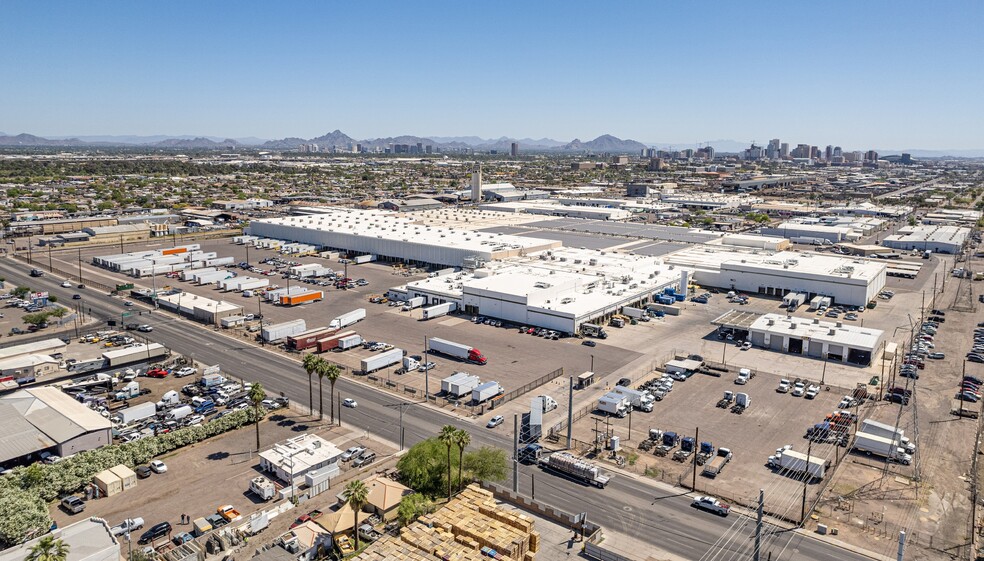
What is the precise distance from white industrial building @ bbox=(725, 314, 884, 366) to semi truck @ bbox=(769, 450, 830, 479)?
69.9 ft

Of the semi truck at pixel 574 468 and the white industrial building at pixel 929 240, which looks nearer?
the semi truck at pixel 574 468

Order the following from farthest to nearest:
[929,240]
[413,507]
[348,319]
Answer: [929,240], [348,319], [413,507]

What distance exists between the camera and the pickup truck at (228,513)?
30703 millimetres

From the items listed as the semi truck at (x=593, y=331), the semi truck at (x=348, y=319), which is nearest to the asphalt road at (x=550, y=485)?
the semi truck at (x=348, y=319)

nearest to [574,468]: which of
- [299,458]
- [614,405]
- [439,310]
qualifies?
[614,405]

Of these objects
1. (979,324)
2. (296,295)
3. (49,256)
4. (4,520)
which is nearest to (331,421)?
(4,520)

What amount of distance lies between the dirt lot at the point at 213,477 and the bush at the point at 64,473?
2.33 feet

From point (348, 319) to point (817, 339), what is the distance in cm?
4401

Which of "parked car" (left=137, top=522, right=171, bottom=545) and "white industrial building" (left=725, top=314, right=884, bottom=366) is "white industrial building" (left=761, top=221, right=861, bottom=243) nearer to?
"white industrial building" (left=725, top=314, right=884, bottom=366)

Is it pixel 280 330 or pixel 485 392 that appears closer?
pixel 485 392

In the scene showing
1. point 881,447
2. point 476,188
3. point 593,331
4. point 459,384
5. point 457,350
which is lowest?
point 881,447

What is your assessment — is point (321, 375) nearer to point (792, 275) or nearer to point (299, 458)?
point (299, 458)

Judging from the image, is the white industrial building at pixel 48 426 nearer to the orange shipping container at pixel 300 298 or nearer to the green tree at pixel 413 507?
the green tree at pixel 413 507

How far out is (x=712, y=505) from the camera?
104ft
